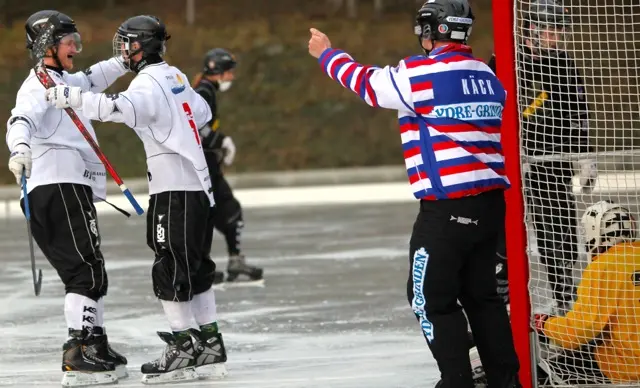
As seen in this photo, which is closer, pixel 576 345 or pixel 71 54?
pixel 576 345

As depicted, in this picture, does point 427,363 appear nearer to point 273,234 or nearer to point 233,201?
point 233,201

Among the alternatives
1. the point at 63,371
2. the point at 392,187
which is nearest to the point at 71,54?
the point at 63,371

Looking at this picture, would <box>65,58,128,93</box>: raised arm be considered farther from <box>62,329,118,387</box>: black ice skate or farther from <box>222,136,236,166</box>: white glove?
<box>222,136,236,166</box>: white glove

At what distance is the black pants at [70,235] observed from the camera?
7621 mm

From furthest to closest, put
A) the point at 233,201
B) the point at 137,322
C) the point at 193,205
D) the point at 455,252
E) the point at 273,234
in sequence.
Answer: the point at 273,234 → the point at 233,201 → the point at 137,322 → the point at 193,205 → the point at 455,252

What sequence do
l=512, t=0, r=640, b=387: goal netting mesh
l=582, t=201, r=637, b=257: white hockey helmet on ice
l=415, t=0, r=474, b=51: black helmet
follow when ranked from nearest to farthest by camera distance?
l=415, t=0, r=474, b=51: black helmet
l=512, t=0, r=640, b=387: goal netting mesh
l=582, t=201, r=637, b=257: white hockey helmet on ice

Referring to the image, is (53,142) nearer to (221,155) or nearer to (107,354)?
(107,354)

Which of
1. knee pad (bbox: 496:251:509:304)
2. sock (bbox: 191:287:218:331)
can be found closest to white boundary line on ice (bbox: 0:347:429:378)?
sock (bbox: 191:287:218:331)

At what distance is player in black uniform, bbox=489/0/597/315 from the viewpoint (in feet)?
22.3

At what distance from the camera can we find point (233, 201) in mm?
11508

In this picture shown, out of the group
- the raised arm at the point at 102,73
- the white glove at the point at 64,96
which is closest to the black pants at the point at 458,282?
the white glove at the point at 64,96

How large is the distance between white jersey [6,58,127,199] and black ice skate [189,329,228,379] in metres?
1.02

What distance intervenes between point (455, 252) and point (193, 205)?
1949mm

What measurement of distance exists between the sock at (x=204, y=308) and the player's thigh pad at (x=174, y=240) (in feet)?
0.83
